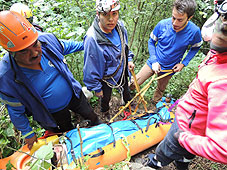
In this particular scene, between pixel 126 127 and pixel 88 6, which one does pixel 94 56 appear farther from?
pixel 88 6

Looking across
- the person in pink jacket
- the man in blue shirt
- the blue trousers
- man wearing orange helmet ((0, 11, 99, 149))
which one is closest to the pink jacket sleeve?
the person in pink jacket

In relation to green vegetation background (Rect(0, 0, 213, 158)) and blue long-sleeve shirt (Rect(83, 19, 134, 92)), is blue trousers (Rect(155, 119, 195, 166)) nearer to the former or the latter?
blue long-sleeve shirt (Rect(83, 19, 134, 92))

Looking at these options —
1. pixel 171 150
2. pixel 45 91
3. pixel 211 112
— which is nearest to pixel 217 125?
pixel 211 112

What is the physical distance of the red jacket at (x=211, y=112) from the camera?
948mm

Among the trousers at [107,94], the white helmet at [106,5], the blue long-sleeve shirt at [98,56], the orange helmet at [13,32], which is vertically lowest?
the trousers at [107,94]

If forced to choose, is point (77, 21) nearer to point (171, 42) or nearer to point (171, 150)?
point (171, 42)

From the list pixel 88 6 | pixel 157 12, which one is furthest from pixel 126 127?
pixel 157 12

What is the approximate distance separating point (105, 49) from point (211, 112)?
1565 millimetres

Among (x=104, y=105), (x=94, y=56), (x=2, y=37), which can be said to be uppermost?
(x=2, y=37)

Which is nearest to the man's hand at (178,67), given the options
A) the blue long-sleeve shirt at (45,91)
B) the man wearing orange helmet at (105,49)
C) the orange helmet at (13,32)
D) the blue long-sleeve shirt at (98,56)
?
the man wearing orange helmet at (105,49)

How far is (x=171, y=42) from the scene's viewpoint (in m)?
2.65

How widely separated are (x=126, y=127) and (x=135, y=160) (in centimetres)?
62

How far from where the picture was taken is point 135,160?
7.95 ft

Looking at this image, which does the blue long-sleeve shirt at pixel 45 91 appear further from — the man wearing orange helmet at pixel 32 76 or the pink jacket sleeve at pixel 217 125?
the pink jacket sleeve at pixel 217 125
